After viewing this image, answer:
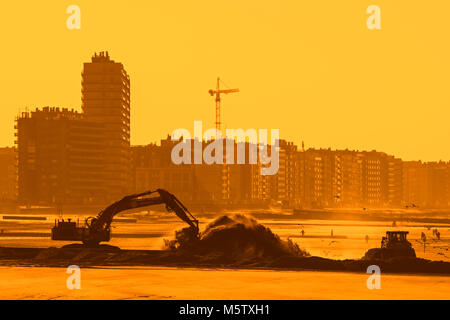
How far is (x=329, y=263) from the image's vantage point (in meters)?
51.8

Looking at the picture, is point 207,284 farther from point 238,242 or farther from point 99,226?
point 99,226

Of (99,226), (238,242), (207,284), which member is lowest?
(207,284)

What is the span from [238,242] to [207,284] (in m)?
17.5

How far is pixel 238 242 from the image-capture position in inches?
2336

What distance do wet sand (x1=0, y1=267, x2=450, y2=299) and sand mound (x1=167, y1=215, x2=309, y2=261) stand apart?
25.2 ft

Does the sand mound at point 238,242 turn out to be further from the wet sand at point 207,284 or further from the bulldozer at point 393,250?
the wet sand at point 207,284

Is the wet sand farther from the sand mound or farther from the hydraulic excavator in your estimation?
the hydraulic excavator

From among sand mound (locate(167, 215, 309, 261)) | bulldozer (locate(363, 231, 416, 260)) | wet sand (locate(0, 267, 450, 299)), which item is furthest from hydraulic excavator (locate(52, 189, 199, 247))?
bulldozer (locate(363, 231, 416, 260))

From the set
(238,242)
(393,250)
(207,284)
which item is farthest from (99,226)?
(393,250)

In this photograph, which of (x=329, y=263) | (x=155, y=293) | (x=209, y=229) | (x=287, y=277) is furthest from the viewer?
(x=209, y=229)
